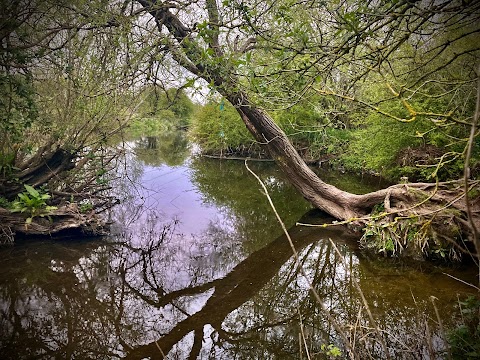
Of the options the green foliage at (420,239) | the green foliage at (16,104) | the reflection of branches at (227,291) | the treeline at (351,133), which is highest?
the green foliage at (16,104)

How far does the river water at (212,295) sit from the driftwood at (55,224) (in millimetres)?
213

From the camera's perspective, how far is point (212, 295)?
4.38 meters

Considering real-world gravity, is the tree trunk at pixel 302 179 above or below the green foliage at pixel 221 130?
below

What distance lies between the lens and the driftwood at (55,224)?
537 centimetres

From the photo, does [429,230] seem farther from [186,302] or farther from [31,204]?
[31,204]

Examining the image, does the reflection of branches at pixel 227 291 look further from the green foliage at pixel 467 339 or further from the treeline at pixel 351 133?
the green foliage at pixel 467 339

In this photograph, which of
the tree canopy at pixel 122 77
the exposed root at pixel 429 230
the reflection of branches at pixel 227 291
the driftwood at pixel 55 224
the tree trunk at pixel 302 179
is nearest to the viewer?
the reflection of branches at pixel 227 291

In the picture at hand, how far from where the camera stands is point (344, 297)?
14.1 feet

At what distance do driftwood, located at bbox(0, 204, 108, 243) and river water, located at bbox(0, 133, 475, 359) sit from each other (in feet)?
0.70

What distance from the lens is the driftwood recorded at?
537cm

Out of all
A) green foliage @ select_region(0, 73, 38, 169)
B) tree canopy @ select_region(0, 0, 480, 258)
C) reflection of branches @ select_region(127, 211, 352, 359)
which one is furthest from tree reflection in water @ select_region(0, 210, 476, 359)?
green foliage @ select_region(0, 73, 38, 169)

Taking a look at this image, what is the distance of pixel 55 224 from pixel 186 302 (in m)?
3.01

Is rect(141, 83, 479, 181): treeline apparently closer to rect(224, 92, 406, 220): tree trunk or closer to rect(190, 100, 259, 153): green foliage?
rect(190, 100, 259, 153): green foliage

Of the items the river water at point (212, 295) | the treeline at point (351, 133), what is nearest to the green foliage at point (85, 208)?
the river water at point (212, 295)
